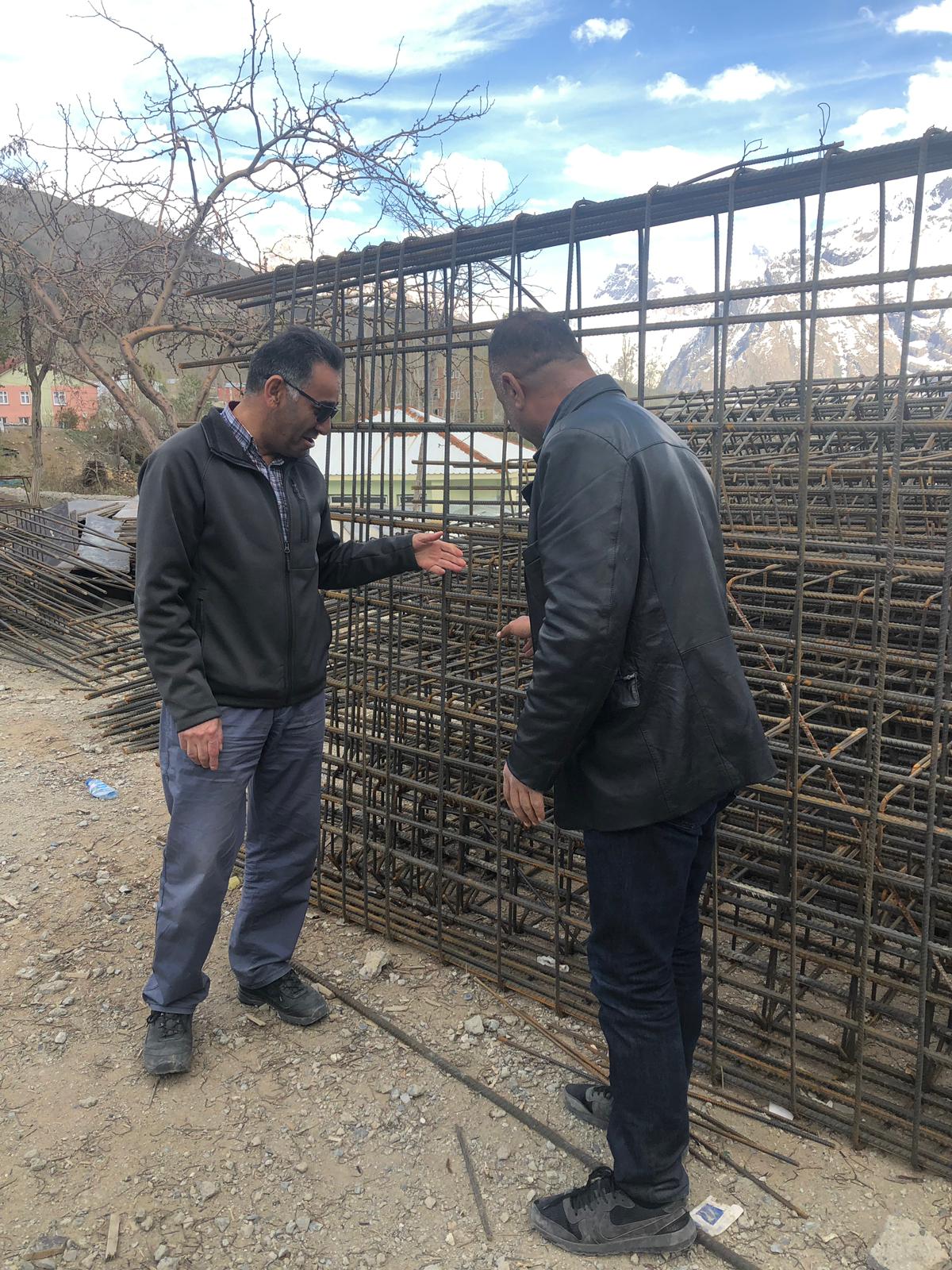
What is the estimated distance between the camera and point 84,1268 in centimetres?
209

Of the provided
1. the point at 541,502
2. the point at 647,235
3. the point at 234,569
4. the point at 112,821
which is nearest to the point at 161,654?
the point at 234,569

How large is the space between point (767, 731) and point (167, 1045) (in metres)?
2.33

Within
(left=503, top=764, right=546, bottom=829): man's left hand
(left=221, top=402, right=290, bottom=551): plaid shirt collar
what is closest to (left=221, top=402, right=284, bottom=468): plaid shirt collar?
(left=221, top=402, right=290, bottom=551): plaid shirt collar

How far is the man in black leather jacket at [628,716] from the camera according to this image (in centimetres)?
192

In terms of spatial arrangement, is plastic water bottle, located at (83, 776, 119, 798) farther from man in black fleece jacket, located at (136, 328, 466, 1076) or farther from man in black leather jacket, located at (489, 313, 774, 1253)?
man in black leather jacket, located at (489, 313, 774, 1253)

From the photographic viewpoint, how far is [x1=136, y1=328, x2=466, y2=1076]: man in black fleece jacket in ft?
8.75

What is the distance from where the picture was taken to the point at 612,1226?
212 centimetres

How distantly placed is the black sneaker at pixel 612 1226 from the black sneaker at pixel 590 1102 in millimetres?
379

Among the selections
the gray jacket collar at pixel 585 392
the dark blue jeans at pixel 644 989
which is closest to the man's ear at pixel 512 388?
the gray jacket collar at pixel 585 392

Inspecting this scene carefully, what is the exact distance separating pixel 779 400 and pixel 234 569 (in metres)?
7.02

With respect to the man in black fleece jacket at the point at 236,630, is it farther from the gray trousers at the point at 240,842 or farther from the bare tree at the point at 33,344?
the bare tree at the point at 33,344

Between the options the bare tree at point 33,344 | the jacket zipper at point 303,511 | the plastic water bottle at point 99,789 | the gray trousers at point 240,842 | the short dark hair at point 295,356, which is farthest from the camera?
the bare tree at point 33,344

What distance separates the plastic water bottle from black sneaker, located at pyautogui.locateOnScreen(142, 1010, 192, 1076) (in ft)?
8.50

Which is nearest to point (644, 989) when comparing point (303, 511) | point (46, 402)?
point (303, 511)
